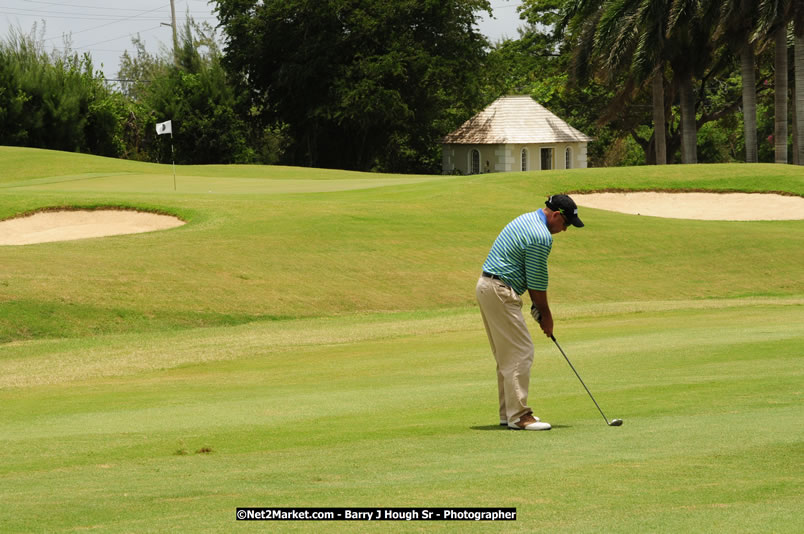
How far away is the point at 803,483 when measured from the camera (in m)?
7.02

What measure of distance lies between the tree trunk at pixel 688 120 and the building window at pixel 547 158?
14744mm

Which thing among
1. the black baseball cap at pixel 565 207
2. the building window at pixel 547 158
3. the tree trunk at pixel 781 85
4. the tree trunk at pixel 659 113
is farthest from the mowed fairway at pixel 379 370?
the building window at pixel 547 158

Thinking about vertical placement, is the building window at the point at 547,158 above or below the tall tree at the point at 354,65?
below

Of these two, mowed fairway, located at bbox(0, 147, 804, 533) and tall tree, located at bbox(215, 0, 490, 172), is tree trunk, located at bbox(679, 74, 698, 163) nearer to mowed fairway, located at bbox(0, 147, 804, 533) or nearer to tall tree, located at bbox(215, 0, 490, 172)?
tall tree, located at bbox(215, 0, 490, 172)

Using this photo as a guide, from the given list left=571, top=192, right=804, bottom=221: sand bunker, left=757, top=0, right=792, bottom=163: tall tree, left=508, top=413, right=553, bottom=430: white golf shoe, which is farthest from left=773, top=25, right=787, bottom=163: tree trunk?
left=508, top=413, right=553, bottom=430: white golf shoe

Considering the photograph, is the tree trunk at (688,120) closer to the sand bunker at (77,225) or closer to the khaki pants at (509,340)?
the sand bunker at (77,225)

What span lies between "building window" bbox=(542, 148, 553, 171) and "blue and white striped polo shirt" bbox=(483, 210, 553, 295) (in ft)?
233

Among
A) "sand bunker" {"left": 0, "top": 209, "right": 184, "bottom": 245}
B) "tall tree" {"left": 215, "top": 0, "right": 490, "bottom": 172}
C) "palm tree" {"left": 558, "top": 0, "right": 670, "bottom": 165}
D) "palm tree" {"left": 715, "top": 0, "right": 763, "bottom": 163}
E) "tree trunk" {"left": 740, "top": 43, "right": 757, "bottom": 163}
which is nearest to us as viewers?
"sand bunker" {"left": 0, "top": 209, "right": 184, "bottom": 245}

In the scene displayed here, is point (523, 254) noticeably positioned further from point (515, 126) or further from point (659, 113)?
point (515, 126)

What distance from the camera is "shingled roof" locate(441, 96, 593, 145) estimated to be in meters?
77.9

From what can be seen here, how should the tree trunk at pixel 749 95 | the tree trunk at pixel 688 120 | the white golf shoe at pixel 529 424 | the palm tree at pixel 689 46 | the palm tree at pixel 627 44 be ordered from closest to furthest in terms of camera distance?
1. the white golf shoe at pixel 529 424
2. the palm tree at pixel 689 46
3. the tree trunk at pixel 749 95
4. the palm tree at pixel 627 44
5. the tree trunk at pixel 688 120

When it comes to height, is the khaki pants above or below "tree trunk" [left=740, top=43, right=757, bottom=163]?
below

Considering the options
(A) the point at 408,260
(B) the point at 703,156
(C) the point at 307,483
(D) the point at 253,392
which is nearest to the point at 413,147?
(B) the point at 703,156

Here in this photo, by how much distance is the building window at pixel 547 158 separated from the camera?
8019 centimetres
